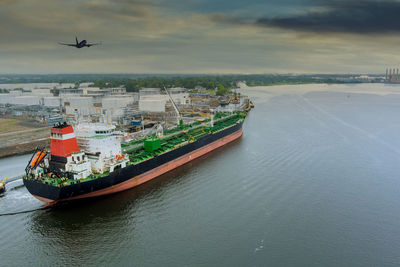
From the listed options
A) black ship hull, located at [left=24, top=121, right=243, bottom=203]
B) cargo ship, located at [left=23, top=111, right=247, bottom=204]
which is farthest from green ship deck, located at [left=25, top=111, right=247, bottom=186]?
black ship hull, located at [left=24, top=121, right=243, bottom=203]

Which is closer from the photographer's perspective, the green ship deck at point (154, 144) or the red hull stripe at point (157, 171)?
the green ship deck at point (154, 144)

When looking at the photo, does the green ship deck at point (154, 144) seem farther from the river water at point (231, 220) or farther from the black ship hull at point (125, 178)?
the river water at point (231, 220)

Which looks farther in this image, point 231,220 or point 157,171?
point 157,171

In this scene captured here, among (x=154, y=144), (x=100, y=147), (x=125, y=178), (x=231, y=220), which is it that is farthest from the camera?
(x=154, y=144)

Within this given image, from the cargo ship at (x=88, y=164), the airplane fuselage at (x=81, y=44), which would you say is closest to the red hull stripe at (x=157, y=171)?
the cargo ship at (x=88, y=164)

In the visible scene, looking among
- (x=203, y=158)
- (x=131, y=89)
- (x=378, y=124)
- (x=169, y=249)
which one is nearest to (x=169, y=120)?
(x=203, y=158)

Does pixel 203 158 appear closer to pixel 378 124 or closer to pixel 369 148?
pixel 369 148

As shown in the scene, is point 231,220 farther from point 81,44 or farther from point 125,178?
point 81,44

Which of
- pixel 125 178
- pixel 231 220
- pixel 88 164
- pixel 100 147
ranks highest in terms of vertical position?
pixel 100 147

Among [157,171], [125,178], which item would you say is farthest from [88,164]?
[157,171]
